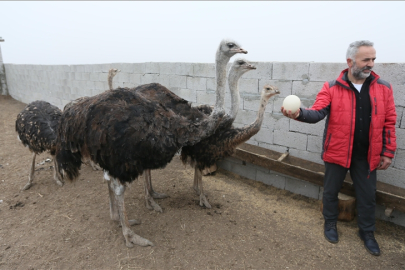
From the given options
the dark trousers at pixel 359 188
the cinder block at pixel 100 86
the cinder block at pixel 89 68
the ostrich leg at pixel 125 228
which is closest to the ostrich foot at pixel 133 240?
the ostrich leg at pixel 125 228

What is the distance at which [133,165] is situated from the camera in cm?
254

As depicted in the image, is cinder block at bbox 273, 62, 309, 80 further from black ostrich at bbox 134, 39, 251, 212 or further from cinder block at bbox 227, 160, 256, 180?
cinder block at bbox 227, 160, 256, 180

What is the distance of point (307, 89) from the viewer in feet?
11.8

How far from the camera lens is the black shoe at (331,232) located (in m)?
2.88

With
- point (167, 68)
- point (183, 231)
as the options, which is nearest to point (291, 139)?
point (183, 231)

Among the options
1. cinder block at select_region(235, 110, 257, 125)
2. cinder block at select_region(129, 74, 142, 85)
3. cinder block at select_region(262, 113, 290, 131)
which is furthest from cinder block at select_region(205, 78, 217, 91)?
cinder block at select_region(129, 74, 142, 85)

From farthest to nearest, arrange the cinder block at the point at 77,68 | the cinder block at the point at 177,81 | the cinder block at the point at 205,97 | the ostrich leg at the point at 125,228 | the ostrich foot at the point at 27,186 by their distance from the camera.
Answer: the cinder block at the point at 77,68
the cinder block at the point at 177,81
the cinder block at the point at 205,97
the ostrich foot at the point at 27,186
the ostrich leg at the point at 125,228

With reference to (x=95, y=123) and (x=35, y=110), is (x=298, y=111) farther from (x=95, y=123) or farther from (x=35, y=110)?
(x=35, y=110)

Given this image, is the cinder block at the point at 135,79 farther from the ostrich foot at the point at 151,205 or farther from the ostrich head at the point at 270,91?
the ostrich head at the point at 270,91

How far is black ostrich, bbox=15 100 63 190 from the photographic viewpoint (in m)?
3.87

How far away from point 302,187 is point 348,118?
161 cm

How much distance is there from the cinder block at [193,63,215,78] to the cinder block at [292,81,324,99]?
1.47 meters

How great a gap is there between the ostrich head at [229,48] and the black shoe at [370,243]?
2291 millimetres

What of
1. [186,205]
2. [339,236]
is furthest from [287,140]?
[186,205]
